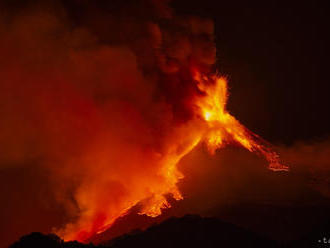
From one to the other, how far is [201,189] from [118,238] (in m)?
9.23

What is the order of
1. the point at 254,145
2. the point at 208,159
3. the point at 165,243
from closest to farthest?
the point at 165,243 < the point at 208,159 < the point at 254,145

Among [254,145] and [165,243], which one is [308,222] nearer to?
[254,145]

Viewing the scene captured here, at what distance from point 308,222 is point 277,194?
360 centimetres

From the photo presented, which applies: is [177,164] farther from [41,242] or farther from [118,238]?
[41,242]

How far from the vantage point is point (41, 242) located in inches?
969

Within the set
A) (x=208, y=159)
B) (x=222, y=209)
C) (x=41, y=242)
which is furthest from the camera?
(x=208, y=159)

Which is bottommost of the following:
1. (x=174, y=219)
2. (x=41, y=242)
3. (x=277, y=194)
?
(x=41, y=242)

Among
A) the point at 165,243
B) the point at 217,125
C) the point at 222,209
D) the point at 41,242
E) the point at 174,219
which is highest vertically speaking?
the point at 217,125

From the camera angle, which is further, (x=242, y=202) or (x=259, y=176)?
(x=259, y=176)

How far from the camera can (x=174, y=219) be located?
30.6 m

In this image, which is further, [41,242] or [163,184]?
[163,184]

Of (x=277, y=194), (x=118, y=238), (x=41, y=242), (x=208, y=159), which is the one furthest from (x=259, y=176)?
(x=41, y=242)

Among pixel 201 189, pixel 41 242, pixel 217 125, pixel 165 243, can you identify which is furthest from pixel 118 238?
pixel 217 125

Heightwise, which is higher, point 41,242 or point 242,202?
point 242,202
